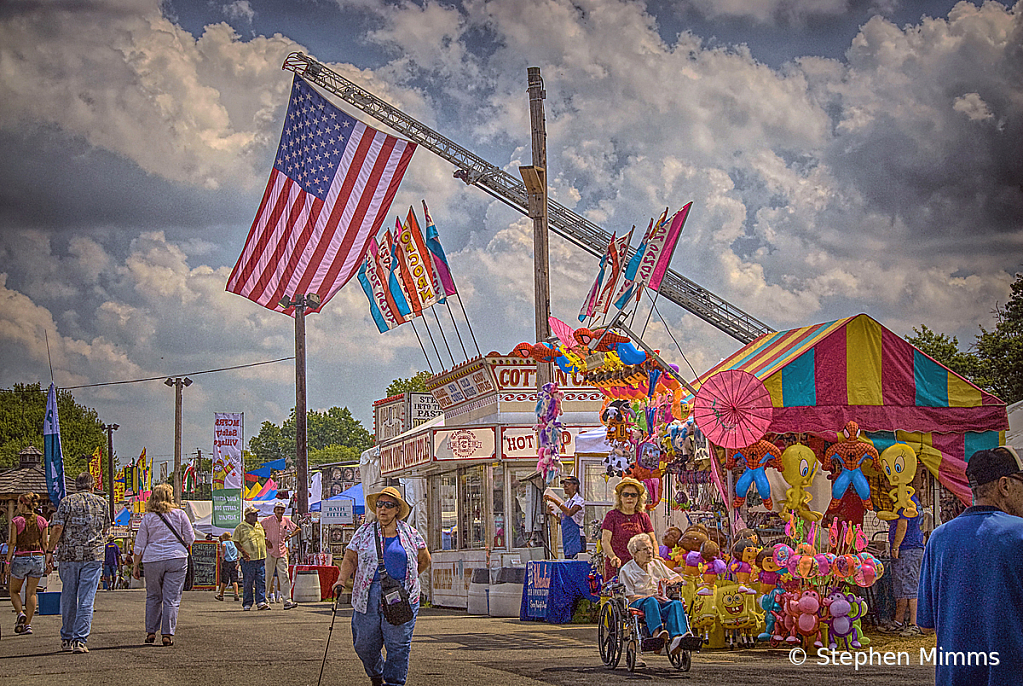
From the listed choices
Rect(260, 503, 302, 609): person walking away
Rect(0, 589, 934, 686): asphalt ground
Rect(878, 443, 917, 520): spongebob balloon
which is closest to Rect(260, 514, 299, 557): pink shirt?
Rect(260, 503, 302, 609): person walking away

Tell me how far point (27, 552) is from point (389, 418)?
13042mm

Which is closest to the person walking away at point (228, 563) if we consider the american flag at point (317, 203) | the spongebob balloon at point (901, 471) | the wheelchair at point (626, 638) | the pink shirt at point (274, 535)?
the pink shirt at point (274, 535)

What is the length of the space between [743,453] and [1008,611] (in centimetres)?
751

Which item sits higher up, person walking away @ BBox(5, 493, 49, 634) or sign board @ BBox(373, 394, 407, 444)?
sign board @ BBox(373, 394, 407, 444)

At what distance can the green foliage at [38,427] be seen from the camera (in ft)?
223

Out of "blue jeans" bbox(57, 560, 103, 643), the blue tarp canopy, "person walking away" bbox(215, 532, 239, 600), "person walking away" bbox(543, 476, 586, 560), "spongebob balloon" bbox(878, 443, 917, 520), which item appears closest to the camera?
"blue jeans" bbox(57, 560, 103, 643)

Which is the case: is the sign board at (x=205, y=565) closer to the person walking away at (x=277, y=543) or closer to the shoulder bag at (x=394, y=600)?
the person walking away at (x=277, y=543)

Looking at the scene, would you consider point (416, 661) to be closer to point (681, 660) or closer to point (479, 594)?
point (681, 660)

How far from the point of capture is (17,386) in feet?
232

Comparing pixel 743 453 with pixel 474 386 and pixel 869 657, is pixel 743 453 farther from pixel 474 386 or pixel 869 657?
pixel 474 386

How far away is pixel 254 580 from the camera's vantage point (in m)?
19.6

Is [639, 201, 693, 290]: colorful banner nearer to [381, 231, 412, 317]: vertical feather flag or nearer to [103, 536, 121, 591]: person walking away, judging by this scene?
[381, 231, 412, 317]: vertical feather flag

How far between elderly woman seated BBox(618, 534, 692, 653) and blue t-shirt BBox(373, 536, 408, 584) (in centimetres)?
291

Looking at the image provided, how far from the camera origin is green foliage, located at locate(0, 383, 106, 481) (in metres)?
68.1
